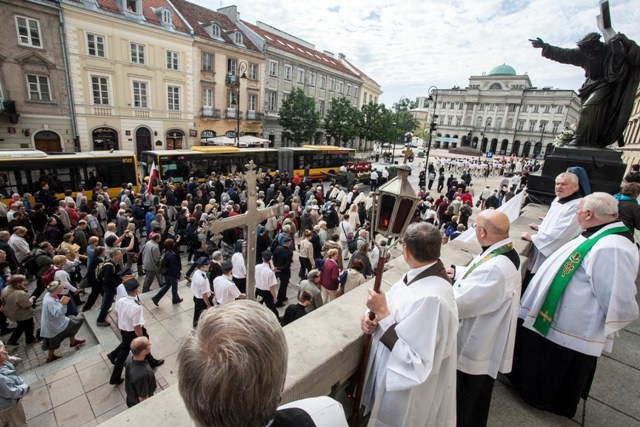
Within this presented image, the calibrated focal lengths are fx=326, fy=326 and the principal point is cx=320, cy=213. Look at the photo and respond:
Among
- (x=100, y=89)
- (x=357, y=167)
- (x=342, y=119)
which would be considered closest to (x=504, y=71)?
(x=342, y=119)

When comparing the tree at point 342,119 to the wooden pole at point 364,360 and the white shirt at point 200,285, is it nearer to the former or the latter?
the white shirt at point 200,285

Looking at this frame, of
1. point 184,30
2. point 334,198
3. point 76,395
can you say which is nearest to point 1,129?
point 184,30

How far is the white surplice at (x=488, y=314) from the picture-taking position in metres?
2.42

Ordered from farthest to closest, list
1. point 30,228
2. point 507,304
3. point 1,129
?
point 1,129
point 30,228
point 507,304

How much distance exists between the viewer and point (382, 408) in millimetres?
2217

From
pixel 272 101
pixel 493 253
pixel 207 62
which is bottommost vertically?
pixel 493 253

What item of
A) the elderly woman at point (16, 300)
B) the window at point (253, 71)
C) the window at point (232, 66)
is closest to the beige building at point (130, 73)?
the window at point (232, 66)

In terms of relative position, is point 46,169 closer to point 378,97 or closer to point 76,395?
point 76,395

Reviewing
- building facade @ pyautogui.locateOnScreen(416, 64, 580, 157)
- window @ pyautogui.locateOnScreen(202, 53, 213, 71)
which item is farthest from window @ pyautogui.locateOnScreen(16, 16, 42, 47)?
building facade @ pyautogui.locateOnScreen(416, 64, 580, 157)

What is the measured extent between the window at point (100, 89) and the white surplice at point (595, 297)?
29788mm

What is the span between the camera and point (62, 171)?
1360cm

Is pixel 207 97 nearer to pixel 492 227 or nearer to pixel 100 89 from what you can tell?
pixel 100 89

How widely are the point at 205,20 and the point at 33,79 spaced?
1702 cm

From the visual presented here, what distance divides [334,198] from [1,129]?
22032 mm
